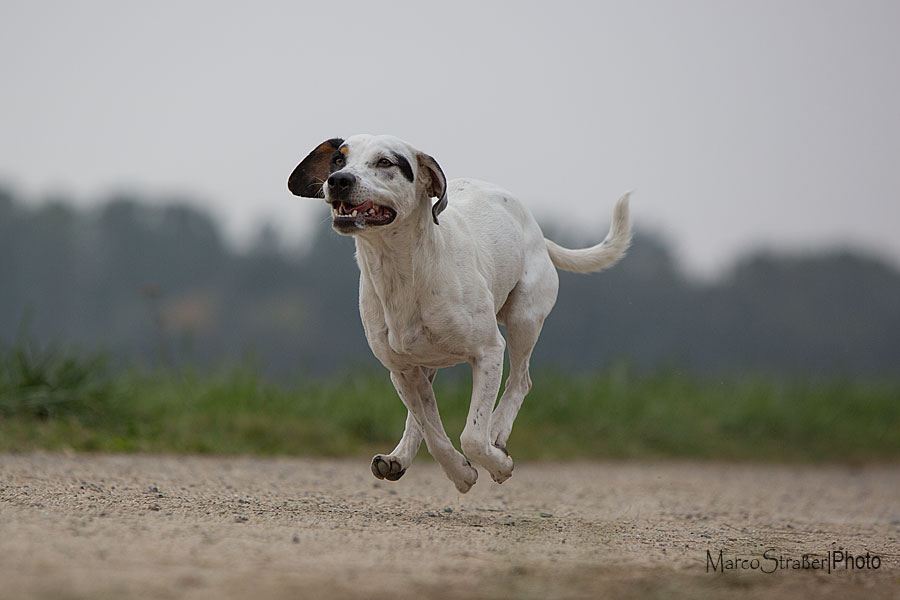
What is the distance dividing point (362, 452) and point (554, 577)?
25.5 ft

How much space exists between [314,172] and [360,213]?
608 mm

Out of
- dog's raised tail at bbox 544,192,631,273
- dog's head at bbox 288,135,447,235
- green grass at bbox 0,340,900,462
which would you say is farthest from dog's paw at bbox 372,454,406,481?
green grass at bbox 0,340,900,462

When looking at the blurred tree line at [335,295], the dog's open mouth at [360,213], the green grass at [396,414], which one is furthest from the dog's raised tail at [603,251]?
the blurred tree line at [335,295]

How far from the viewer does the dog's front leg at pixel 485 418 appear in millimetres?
5301

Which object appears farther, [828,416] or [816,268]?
[816,268]

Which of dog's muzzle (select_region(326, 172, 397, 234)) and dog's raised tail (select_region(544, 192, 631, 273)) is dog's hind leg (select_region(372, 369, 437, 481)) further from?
dog's raised tail (select_region(544, 192, 631, 273))

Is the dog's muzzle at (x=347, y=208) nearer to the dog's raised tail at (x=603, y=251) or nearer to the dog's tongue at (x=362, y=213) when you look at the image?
the dog's tongue at (x=362, y=213)

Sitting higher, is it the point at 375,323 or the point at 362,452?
the point at 375,323

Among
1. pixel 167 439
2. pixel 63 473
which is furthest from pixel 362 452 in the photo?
pixel 63 473

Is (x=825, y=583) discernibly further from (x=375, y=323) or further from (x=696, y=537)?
(x=375, y=323)

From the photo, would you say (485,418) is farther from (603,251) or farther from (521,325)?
(603,251)

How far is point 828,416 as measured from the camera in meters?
15.4

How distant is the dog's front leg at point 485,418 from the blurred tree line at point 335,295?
25397 mm

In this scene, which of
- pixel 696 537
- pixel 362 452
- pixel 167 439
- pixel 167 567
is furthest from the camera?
pixel 362 452
